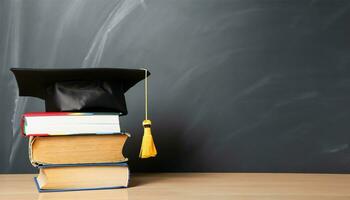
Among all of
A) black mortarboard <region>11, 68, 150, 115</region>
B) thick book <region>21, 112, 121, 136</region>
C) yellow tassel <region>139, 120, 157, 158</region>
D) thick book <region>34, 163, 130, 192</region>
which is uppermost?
black mortarboard <region>11, 68, 150, 115</region>

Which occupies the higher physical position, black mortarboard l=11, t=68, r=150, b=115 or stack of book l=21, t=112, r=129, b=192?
black mortarboard l=11, t=68, r=150, b=115

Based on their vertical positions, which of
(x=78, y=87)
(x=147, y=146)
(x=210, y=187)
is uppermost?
(x=78, y=87)

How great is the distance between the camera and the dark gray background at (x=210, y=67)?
1646 millimetres

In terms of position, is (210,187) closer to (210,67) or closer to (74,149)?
(74,149)

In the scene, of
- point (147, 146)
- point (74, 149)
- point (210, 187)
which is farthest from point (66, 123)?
point (210, 187)

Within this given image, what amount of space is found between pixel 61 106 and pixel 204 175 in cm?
56

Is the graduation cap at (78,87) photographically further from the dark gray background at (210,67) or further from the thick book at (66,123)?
the dark gray background at (210,67)

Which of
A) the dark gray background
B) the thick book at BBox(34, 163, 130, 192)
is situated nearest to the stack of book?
the thick book at BBox(34, 163, 130, 192)

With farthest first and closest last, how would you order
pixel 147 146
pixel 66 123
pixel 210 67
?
pixel 210 67 < pixel 147 146 < pixel 66 123

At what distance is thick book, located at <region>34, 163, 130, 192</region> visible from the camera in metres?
1.22

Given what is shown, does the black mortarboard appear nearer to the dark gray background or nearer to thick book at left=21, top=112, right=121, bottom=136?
thick book at left=21, top=112, right=121, bottom=136

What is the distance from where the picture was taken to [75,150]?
124 cm

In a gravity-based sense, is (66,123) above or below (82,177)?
above

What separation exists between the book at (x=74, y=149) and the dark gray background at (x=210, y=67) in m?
0.38
